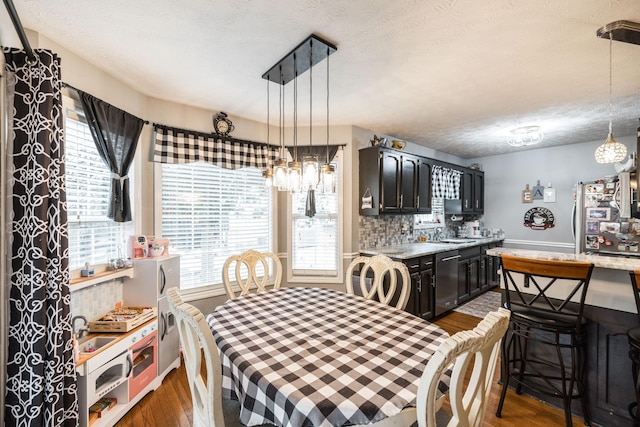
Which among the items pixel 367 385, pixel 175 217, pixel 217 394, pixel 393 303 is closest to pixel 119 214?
pixel 175 217

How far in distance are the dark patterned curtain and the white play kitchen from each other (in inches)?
7.1

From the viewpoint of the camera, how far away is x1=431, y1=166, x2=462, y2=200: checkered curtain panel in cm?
430

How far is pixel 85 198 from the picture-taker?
2.08m

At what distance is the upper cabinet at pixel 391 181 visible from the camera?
3.38m

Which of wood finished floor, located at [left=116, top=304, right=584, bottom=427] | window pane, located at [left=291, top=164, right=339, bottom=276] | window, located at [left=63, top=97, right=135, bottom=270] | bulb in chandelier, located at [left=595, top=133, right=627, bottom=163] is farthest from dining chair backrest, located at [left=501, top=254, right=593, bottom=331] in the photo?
window, located at [left=63, top=97, right=135, bottom=270]

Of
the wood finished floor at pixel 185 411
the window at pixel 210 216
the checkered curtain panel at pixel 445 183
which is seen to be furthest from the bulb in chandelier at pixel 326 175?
the checkered curtain panel at pixel 445 183

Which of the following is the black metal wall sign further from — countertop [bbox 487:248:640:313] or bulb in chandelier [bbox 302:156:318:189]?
bulb in chandelier [bbox 302:156:318:189]

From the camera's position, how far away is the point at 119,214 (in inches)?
87.8

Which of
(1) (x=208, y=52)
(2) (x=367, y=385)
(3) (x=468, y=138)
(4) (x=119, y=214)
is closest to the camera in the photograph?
(2) (x=367, y=385)

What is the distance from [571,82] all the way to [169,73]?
3.31m

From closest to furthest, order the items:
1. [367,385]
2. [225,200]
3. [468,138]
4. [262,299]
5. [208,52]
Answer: [367,385], [208,52], [262,299], [225,200], [468,138]

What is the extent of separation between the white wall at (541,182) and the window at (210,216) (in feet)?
14.6

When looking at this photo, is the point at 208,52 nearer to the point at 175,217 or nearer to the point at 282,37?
the point at 282,37

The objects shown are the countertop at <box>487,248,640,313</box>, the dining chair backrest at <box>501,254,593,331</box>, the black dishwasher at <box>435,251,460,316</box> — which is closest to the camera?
the dining chair backrest at <box>501,254,593,331</box>
